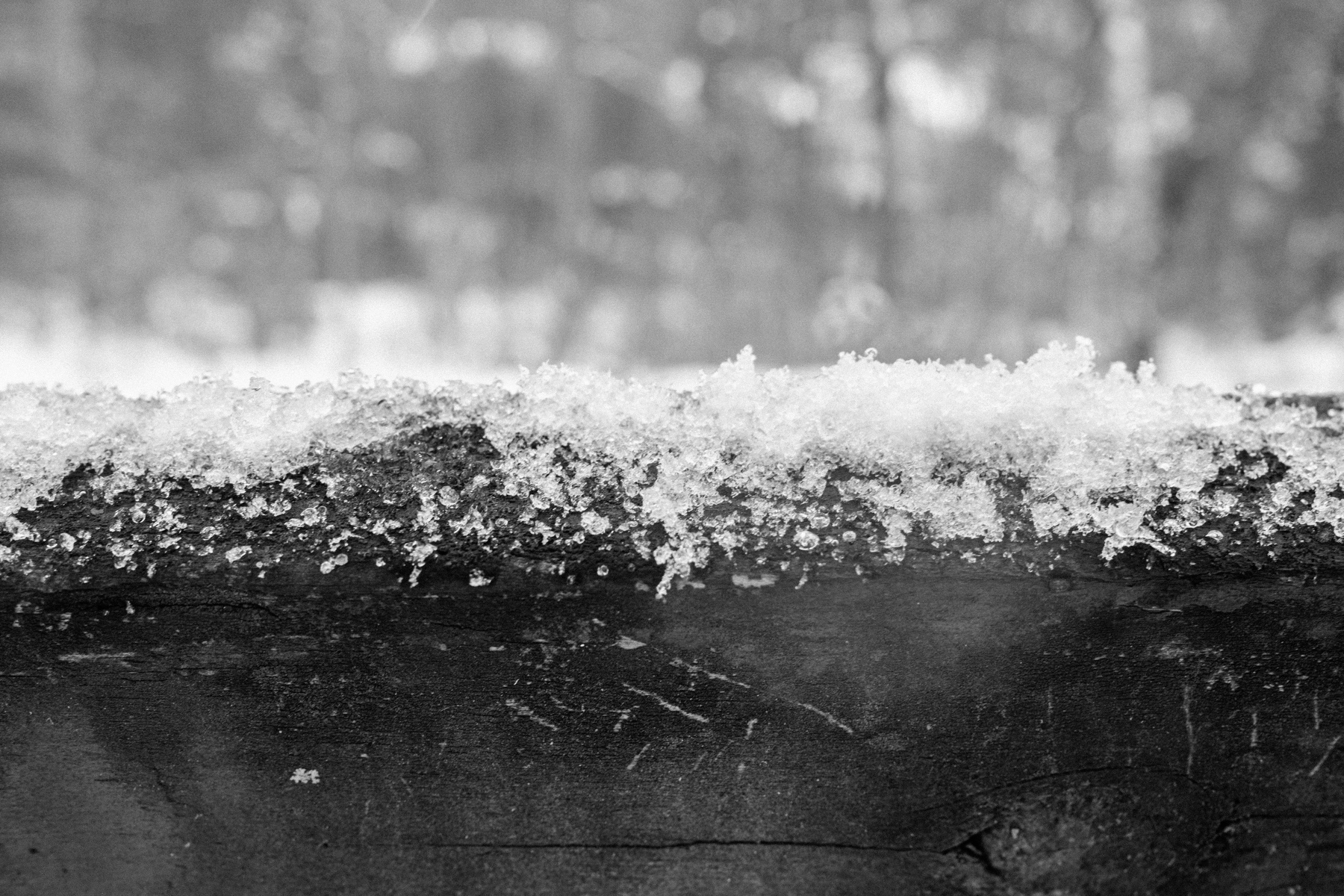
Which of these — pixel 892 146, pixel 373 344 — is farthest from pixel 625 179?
pixel 892 146

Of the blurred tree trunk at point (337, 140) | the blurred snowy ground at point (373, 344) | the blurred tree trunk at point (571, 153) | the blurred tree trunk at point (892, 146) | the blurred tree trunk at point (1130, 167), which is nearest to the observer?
the blurred tree trunk at point (1130, 167)

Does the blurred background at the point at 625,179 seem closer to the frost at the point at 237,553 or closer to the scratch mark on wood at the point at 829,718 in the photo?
the scratch mark on wood at the point at 829,718

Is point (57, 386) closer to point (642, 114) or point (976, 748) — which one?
point (976, 748)

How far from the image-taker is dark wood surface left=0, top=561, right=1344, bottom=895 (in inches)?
18.3

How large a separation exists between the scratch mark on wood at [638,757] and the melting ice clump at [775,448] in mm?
110

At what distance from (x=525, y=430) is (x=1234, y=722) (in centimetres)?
45

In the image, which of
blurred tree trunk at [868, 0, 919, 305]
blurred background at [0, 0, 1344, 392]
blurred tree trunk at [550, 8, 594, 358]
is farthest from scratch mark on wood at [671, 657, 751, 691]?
blurred tree trunk at [550, 8, 594, 358]

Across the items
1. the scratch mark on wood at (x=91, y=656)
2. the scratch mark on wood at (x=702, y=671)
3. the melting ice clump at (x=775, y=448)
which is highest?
the melting ice clump at (x=775, y=448)

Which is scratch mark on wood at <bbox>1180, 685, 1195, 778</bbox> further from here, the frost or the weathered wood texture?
the frost

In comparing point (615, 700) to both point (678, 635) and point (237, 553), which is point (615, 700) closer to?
point (678, 635)

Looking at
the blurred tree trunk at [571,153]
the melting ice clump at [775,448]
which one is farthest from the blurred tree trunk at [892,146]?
the melting ice clump at [775,448]

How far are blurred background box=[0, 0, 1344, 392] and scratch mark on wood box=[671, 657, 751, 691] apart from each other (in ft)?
20.6

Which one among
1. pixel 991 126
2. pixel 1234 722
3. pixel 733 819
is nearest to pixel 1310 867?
pixel 1234 722

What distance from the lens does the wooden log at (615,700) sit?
1.50ft
